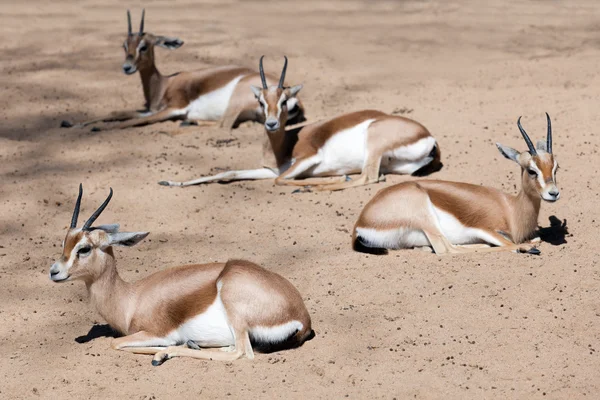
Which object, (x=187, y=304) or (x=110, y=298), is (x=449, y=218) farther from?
(x=110, y=298)

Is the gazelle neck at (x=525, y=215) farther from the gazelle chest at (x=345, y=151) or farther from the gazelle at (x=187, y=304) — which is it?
the gazelle chest at (x=345, y=151)

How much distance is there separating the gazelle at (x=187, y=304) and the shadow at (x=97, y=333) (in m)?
0.10

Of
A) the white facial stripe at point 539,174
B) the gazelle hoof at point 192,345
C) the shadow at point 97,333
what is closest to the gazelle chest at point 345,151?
the white facial stripe at point 539,174

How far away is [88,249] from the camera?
4918 mm

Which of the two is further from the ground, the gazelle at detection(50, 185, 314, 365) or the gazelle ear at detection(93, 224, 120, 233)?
the gazelle ear at detection(93, 224, 120, 233)

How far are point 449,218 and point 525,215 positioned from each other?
20.1 inches

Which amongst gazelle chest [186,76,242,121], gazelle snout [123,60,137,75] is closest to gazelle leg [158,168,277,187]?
gazelle chest [186,76,242,121]

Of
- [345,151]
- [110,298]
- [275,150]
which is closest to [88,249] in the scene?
[110,298]

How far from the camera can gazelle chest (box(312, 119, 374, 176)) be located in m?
8.17

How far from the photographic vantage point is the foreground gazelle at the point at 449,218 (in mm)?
6137

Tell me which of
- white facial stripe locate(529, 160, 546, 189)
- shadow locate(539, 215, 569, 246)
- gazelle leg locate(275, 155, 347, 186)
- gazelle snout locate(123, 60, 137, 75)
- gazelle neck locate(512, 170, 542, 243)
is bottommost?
gazelle leg locate(275, 155, 347, 186)

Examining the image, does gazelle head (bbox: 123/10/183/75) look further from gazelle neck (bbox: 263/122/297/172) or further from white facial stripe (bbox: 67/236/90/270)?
white facial stripe (bbox: 67/236/90/270)

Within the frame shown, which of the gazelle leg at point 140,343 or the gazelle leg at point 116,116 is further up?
the gazelle leg at point 116,116

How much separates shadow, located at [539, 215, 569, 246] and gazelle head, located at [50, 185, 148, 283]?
111 inches
